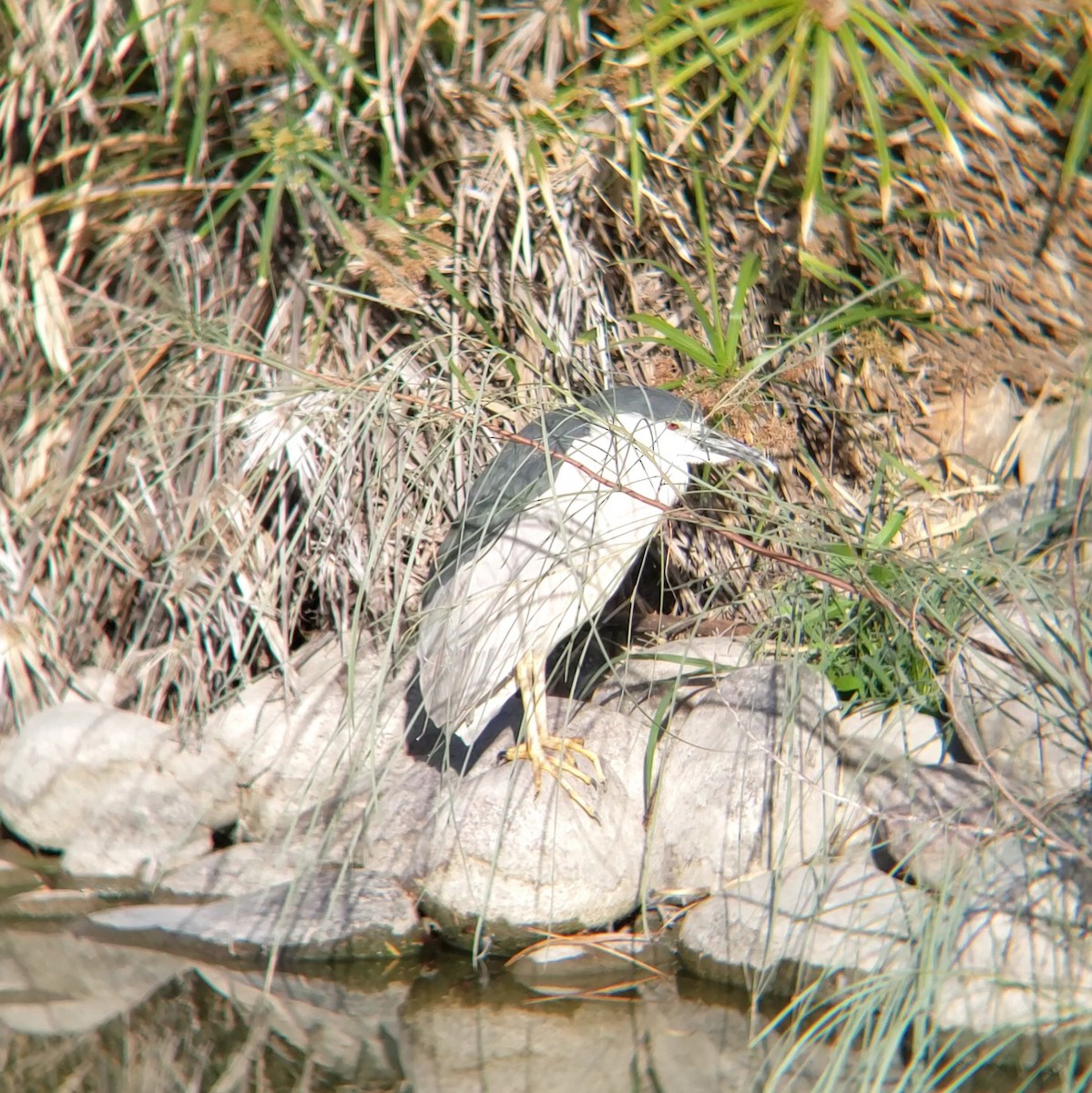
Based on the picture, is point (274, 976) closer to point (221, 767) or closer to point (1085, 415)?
point (221, 767)

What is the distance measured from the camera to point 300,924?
104 inches

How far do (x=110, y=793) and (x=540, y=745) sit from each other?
1.11 metres

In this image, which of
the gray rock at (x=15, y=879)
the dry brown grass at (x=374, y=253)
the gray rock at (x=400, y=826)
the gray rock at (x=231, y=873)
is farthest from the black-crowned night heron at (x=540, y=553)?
the gray rock at (x=15, y=879)

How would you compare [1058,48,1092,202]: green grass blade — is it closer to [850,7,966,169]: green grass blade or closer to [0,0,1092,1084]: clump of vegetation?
[0,0,1092,1084]: clump of vegetation

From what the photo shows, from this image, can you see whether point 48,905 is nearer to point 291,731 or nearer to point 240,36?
point 291,731

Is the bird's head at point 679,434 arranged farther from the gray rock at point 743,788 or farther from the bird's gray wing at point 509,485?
the gray rock at point 743,788

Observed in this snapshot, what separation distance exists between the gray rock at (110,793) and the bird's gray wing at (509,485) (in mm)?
778

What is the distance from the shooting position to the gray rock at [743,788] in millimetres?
2707

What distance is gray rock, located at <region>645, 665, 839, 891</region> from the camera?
2.71 metres

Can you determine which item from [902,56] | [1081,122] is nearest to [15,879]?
[902,56]

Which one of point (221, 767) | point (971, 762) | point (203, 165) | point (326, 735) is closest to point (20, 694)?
point (221, 767)

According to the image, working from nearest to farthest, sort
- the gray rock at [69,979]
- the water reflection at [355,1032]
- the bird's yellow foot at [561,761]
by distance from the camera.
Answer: the water reflection at [355,1032] < the gray rock at [69,979] < the bird's yellow foot at [561,761]

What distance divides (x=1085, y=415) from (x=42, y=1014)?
2202mm

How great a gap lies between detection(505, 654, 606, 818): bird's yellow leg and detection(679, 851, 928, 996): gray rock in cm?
38
